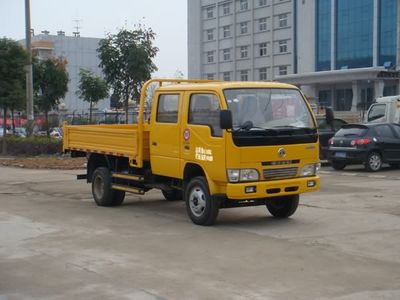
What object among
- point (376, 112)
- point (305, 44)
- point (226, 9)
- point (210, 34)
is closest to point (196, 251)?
point (376, 112)

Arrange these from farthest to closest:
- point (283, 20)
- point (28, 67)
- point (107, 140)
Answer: point (283, 20) < point (28, 67) < point (107, 140)

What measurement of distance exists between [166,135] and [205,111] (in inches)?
41.3

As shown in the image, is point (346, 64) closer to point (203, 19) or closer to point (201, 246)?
point (203, 19)

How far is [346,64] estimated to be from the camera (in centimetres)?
7225

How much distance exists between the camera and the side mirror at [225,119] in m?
9.44

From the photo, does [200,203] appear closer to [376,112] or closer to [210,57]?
[376,112]

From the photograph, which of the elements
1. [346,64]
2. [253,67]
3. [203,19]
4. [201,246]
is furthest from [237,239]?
[203,19]

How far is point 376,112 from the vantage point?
2536 cm

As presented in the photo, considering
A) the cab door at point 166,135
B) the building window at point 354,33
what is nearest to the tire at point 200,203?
the cab door at point 166,135

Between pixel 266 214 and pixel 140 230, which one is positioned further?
pixel 266 214

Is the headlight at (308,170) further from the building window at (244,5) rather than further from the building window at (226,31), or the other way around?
the building window at (226,31)

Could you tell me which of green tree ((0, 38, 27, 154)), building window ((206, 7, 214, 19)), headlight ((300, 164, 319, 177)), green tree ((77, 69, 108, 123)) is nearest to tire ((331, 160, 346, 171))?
headlight ((300, 164, 319, 177))

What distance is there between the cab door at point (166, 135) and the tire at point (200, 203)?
483mm

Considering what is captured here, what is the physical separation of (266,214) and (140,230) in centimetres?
270
